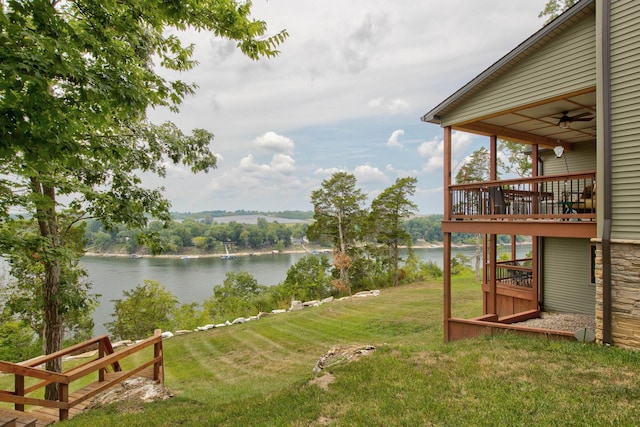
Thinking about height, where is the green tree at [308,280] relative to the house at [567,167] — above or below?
below

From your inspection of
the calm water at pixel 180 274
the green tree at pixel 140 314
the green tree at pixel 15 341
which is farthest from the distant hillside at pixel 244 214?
the green tree at pixel 15 341

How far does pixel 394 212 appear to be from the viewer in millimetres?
26344

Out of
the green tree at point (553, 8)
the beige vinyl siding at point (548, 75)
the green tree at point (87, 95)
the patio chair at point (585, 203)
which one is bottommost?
the patio chair at point (585, 203)

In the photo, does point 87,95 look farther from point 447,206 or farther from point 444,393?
point 447,206

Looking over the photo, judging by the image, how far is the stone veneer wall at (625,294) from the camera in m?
4.84

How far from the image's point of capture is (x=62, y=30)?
2918mm

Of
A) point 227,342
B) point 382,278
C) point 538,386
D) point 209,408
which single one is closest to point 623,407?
point 538,386

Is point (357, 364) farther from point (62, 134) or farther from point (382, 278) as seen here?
point (382, 278)

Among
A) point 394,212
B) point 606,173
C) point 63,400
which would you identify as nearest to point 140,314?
point 63,400

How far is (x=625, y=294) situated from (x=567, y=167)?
5557 millimetres

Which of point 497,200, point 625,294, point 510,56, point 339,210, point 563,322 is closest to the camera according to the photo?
point 625,294

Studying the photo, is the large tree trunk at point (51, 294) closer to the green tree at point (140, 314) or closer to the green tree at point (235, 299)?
the green tree at point (140, 314)

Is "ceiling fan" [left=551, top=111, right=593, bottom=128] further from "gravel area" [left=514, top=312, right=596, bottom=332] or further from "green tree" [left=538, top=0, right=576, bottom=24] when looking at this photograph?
"green tree" [left=538, top=0, right=576, bottom=24]

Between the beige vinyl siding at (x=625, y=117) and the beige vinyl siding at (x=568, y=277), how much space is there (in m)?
3.53
